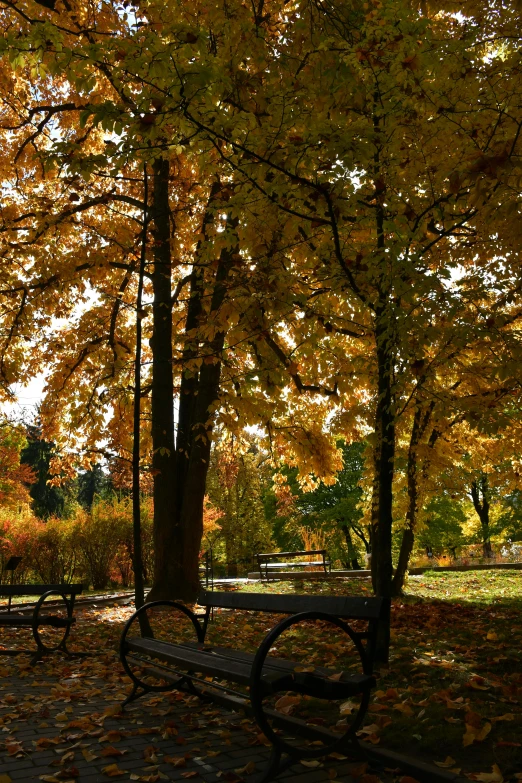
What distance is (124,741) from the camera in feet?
13.2

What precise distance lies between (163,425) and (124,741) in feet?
24.5

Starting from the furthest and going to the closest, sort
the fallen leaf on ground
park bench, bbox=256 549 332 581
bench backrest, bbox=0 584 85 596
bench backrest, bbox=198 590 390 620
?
park bench, bbox=256 549 332 581 < bench backrest, bbox=0 584 85 596 < bench backrest, bbox=198 590 390 620 < the fallen leaf on ground

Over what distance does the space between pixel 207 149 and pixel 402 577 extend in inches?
317

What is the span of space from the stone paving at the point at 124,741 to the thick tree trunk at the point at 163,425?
17.1ft

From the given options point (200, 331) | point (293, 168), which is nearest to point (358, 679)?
point (293, 168)

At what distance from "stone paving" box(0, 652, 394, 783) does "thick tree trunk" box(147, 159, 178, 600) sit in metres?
5.21

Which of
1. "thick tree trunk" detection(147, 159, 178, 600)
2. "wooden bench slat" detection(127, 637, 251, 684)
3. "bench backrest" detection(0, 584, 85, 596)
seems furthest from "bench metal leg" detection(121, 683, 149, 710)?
"thick tree trunk" detection(147, 159, 178, 600)

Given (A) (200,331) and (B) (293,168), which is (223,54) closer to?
(B) (293,168)

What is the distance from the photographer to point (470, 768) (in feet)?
10.4

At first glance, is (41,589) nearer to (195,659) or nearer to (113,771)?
(195,659)

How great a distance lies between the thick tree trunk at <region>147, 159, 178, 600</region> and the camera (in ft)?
35.8

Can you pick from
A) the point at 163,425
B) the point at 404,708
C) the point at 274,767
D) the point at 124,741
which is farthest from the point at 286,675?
the point at 163,425

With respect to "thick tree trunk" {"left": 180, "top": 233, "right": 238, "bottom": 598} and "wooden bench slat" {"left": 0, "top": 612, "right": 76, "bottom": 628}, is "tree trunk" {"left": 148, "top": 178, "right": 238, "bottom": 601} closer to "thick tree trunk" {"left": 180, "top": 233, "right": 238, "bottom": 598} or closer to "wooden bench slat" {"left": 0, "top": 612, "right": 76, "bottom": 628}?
"thick tree trunk" {"left": 180, "top": 233, "right": 238, "bottom": 598}

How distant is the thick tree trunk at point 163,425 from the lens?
10914 mm
